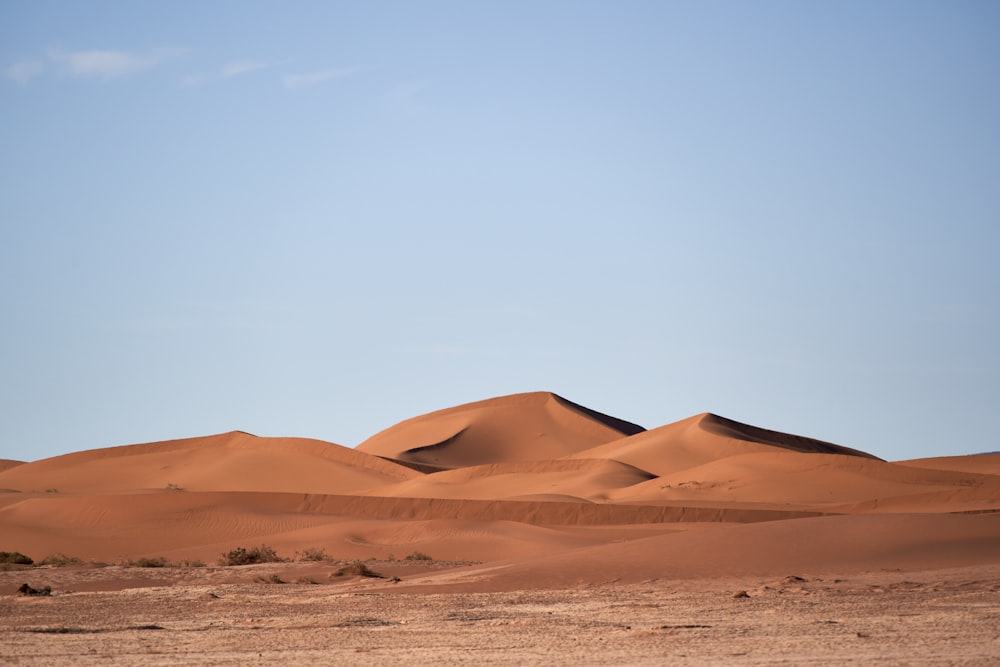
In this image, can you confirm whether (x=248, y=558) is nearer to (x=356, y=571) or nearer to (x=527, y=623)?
(x=356, y=571)

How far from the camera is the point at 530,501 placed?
40.3 metres

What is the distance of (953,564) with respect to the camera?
21.7m

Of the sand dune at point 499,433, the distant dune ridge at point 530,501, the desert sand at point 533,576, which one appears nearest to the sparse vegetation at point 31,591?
the desert sand at point 533,576

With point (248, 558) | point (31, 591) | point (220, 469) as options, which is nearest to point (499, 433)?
point (220, 469)

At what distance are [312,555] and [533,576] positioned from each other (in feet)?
27.6

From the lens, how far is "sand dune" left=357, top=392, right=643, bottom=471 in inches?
3036

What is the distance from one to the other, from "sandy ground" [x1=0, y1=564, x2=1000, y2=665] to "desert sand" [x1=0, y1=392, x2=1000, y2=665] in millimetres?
57

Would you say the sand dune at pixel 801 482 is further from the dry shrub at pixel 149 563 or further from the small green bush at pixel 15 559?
the small green bush at pixel 15 559

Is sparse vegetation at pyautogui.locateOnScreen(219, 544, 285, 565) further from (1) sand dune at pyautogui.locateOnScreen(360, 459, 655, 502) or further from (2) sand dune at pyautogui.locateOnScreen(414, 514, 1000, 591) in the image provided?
(1) sand dune at pyautogui.locateOnScreen(360, 459, 655, 502)

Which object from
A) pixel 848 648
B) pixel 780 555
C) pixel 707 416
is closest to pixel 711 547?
pixel 780 555

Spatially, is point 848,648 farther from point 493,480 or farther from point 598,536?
point 493,480

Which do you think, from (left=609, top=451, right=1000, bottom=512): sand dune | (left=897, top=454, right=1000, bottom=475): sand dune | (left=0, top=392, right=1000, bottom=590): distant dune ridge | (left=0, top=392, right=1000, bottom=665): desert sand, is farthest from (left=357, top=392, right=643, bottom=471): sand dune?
(left=0, top=392, right=1000, bottom=665): desert sand

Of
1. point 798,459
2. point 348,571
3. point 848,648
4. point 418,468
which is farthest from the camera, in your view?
point 418,468

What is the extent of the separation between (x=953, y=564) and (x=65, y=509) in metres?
28.5
